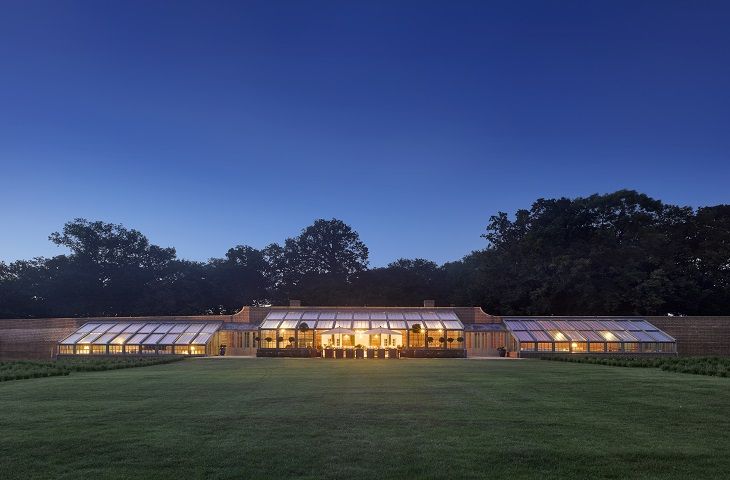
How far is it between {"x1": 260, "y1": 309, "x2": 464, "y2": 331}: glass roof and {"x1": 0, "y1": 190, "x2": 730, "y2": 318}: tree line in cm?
1129

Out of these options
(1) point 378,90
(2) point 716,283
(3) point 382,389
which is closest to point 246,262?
(1) point 378,90

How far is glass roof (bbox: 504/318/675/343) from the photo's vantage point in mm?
40031

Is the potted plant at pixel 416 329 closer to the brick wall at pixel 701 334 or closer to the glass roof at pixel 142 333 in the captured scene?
the glass roof at pixel 142 333

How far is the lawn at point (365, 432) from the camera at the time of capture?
280 inches

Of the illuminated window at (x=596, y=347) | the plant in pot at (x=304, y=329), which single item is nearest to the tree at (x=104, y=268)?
the plant in pot at (x=304, y=329)

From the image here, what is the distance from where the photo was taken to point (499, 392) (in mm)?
14688

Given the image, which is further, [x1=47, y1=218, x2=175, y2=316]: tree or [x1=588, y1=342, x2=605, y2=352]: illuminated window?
[x1=47, y1=218, x2=175, y2=316]: tree

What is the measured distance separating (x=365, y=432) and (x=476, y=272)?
52427mm

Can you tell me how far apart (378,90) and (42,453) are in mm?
37663

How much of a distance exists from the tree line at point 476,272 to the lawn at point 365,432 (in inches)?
1428

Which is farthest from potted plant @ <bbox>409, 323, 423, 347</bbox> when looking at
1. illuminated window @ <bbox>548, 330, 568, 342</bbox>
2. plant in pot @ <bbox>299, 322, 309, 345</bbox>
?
illuminated window @ <bbox>548, 330, 568, 342</bbox>

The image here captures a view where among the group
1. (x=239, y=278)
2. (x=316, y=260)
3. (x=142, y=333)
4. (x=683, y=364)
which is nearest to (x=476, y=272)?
(x=316, y=260)

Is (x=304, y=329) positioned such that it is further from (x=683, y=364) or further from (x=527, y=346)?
(x=683, y=364)

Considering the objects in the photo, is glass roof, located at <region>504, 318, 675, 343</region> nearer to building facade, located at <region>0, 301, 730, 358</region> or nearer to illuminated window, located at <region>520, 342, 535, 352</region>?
building facade, located at <region>0, 301, 730, 358</region>
